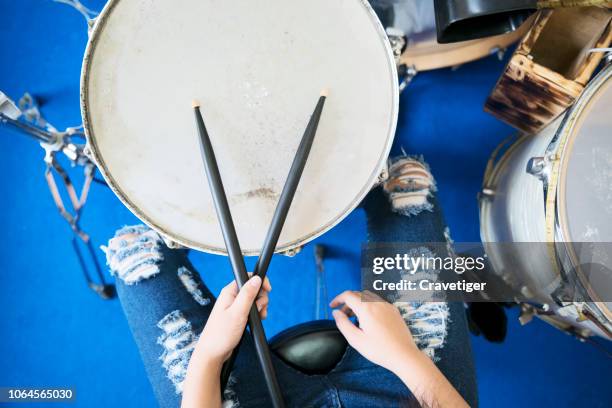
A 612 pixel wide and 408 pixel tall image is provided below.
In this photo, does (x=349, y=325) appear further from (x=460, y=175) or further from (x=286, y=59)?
(x=460, y=175)

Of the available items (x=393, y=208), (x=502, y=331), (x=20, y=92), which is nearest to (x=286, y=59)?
(x=393, y=208)

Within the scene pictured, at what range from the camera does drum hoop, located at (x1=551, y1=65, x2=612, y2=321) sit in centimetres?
57

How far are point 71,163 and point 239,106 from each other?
2.36 ft

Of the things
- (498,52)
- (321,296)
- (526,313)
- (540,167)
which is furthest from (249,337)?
(498,52)

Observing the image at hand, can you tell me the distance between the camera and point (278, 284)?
3.72ft

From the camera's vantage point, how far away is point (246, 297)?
1.91 ft

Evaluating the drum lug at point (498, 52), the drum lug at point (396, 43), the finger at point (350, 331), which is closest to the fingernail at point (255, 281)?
the finger at point (350, 331)

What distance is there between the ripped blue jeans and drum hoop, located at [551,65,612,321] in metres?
0.23

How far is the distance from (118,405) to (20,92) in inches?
34.5

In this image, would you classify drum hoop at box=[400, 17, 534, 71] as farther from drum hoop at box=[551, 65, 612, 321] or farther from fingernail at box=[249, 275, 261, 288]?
fingernail at box=[249, 275, 261, 288]

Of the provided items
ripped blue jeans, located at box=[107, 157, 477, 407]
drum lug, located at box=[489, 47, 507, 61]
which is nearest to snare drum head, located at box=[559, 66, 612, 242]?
ripped blue jeans, located at box=[107, 157, 477, 407]

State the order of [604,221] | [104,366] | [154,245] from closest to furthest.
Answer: [604,221], [154,245], [104,366]

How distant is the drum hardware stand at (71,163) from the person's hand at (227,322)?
54 cm

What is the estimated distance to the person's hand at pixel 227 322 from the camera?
1.92ft
